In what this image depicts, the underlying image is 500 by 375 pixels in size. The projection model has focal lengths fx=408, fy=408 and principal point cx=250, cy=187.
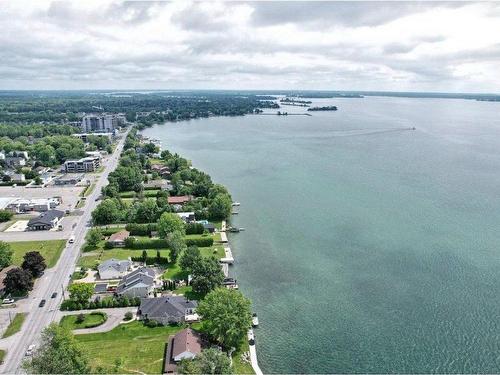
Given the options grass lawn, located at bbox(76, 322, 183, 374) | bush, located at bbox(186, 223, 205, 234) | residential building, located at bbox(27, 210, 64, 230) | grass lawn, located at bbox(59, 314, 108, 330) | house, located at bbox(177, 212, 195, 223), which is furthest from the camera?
house, located at bbox(177, 212, 195, 223)

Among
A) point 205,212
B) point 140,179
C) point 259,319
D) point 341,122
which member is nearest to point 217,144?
point 140,179

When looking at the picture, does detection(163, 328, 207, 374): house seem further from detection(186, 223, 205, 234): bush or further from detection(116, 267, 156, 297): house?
detection(186, 223, 205, 234): bush

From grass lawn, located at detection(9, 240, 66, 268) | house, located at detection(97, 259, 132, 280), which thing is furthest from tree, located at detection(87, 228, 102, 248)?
house, located at detection(97, 259, 132, 280)

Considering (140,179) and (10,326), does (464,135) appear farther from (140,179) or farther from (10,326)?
(10,326)

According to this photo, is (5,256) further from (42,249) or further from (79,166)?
(79,166)

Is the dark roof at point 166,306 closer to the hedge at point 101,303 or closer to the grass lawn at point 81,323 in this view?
the hedge at point 101,303

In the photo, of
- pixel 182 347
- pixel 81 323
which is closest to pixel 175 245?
pixel 81 323
